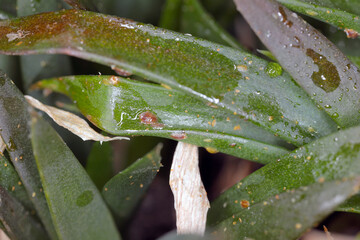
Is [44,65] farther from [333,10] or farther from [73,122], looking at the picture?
[333,10]

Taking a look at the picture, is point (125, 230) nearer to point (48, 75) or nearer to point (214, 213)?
point (214, 213)

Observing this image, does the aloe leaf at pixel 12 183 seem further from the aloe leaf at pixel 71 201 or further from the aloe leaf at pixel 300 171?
the aloe leaf at pixel 300 171

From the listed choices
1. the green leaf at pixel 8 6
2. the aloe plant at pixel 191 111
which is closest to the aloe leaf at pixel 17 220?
the aloe plant at pixel 191 111

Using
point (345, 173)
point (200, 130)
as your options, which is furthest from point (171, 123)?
point (345, 173)

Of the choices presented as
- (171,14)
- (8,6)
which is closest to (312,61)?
(171,14)

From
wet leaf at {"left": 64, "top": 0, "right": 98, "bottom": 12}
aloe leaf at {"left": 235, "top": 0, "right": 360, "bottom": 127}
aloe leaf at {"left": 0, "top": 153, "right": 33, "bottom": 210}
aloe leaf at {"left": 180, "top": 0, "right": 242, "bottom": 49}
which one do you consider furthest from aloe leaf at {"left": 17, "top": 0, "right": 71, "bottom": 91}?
aloe leaf at {"left": 235, "top": 0, "right": 360, "bottom": 127}

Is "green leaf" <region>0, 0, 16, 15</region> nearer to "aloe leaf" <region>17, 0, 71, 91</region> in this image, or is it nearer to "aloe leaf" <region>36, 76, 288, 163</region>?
"aloe leaf" <region>17, 0, 71, 91</region>
